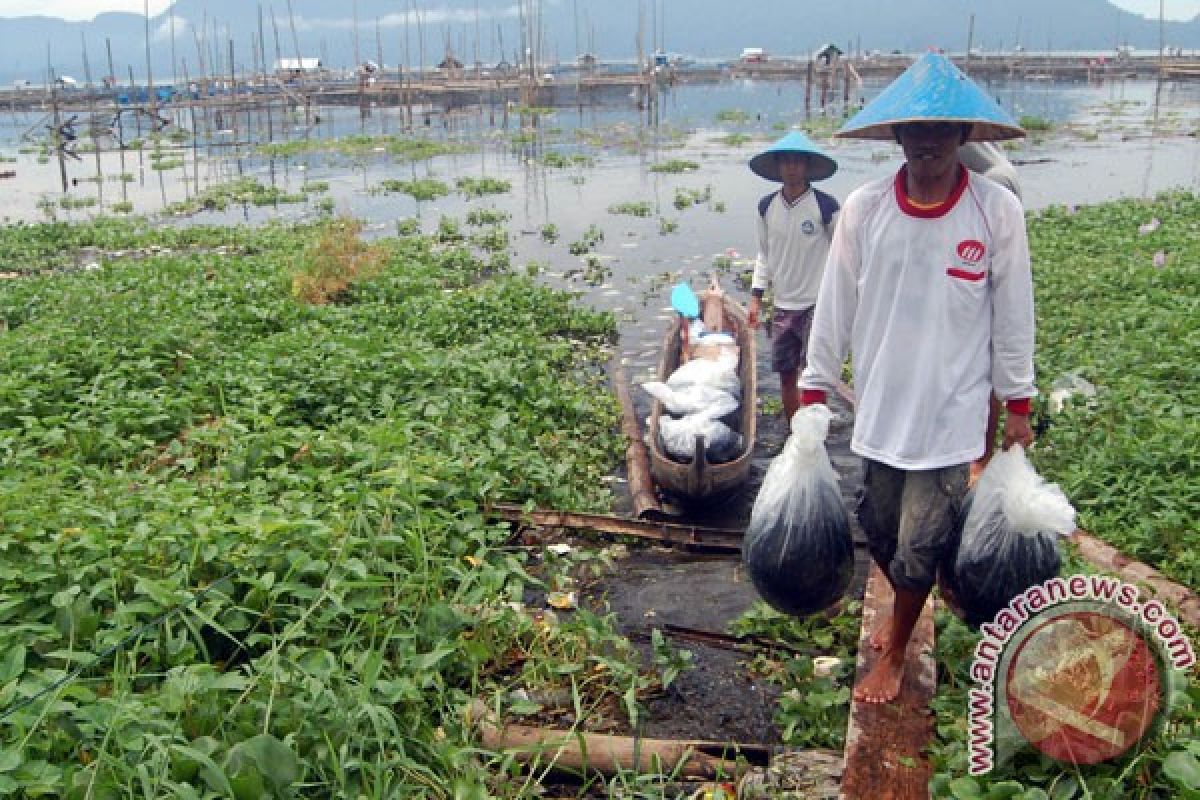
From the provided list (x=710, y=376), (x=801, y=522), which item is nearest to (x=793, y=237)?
(x=710, y=376)

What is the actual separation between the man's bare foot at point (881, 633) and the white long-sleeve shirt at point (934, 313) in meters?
0.82

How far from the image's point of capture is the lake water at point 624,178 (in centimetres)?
1375

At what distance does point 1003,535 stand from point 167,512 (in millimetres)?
3093

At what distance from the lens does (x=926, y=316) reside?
3.06 m

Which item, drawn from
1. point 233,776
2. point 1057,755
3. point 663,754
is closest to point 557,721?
point 663,754

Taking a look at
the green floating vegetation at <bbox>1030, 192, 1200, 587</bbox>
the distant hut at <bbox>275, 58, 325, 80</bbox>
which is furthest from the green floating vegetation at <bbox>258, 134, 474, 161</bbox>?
the green floating vegetation at <bbox>1030, 192, 1200, 587</bbox>

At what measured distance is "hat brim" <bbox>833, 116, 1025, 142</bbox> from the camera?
2938 millimetres

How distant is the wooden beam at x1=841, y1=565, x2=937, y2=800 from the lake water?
5205mm

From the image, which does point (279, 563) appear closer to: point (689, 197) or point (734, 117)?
point (689, 197)

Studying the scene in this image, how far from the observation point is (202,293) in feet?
28.6

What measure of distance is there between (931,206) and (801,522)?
115 centimetres

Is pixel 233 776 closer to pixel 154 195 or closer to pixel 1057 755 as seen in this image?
pixel 1057 755

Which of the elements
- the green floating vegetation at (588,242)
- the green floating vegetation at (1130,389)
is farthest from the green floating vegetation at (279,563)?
the green floating vegetation at (588,242)

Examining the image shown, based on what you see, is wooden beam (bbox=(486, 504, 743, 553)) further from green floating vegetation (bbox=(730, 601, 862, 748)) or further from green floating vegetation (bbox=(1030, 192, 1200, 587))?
green floating vegetation (bbox=(1030, 192, 1200, 587))
